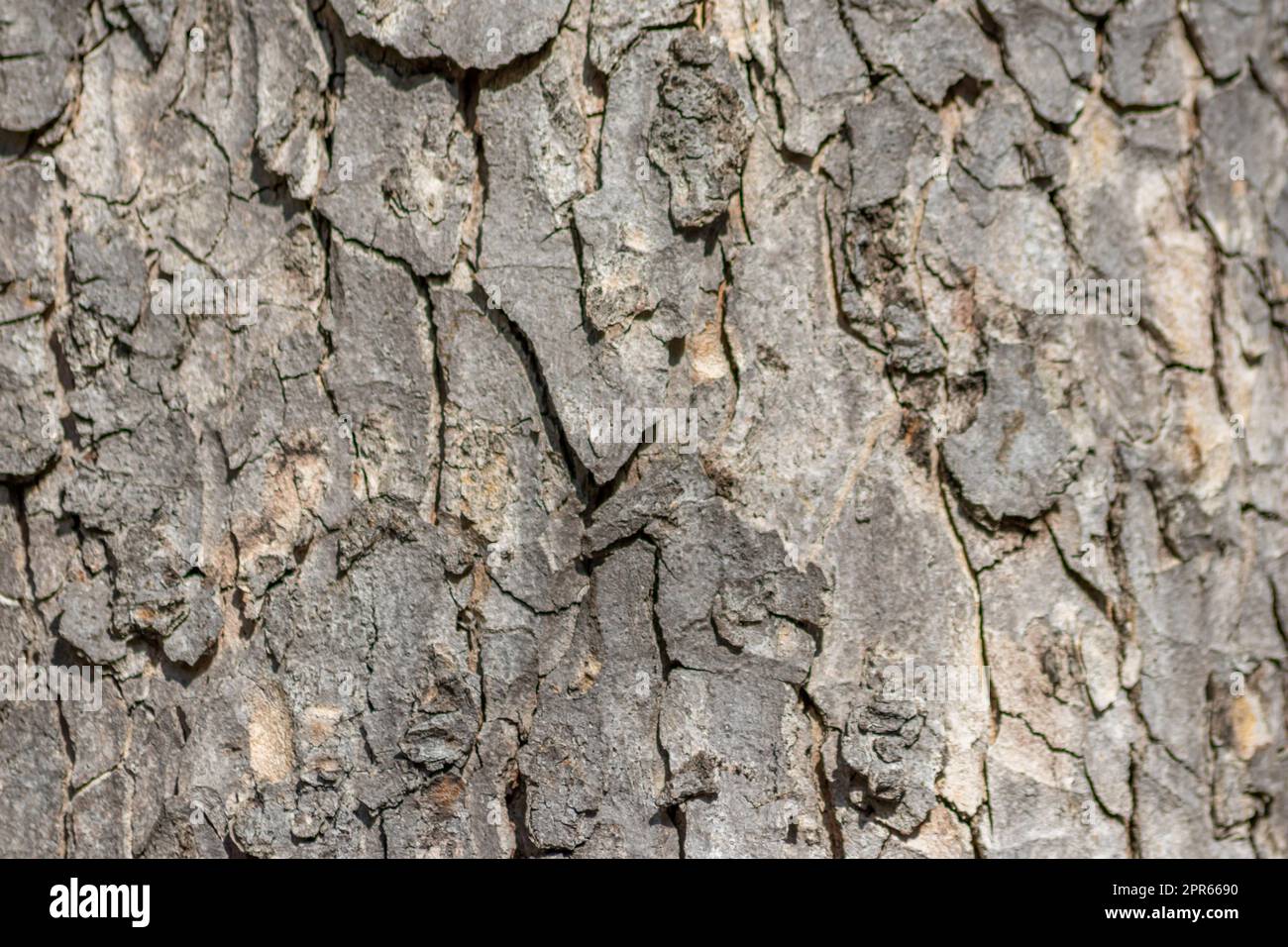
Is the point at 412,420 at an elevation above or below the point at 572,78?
below

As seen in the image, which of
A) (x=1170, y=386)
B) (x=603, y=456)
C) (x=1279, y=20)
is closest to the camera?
(x=603, y=456)

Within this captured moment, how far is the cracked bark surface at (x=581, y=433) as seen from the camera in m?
1.33

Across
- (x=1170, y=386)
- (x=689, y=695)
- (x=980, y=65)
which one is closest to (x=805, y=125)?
(x=980, y=65)

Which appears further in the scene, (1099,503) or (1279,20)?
(1279,20)

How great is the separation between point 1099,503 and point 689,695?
644 millimetres

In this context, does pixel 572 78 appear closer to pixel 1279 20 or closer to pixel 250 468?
pixel 250 468

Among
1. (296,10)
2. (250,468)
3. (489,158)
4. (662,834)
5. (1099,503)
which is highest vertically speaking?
(296,10)

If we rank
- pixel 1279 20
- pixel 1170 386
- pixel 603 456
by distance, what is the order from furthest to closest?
1. pixel 1279 20
2. pixel 1170 386
3. pixel 603 456

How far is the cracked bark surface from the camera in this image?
1.33m

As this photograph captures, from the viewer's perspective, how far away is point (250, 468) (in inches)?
54.1

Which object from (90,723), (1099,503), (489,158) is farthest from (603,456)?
(90,723)

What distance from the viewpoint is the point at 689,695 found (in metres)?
1.33

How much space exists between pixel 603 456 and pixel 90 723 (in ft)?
2.75

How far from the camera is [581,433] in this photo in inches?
52.1
